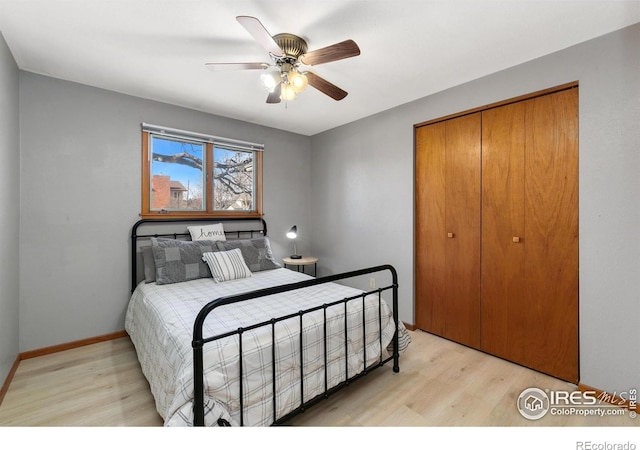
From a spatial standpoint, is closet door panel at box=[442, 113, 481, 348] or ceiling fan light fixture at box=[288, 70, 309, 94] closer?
ceiling fan light fixture at box=[288, 70, 309, 94]

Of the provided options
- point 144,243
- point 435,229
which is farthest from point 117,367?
point 435,229

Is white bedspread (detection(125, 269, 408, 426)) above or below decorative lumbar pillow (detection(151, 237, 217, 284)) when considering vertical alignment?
below

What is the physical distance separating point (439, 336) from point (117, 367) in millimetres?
2909

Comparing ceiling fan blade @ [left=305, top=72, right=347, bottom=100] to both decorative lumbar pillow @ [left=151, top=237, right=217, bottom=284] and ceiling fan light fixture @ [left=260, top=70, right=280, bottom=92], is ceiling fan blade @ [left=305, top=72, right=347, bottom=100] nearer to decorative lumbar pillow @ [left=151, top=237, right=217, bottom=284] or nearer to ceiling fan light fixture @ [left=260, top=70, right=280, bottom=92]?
ceiling fan light fixture @ [left=260, top=70, right=280, bottom=92]

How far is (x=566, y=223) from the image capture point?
85.0 inches

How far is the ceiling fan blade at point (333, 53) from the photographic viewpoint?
5.51 ft

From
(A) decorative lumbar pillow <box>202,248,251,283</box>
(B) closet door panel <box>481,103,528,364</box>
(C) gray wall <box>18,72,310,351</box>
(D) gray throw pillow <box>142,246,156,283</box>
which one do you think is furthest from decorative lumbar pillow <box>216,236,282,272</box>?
(B) closet door panel <box>481,103,528,364</box>

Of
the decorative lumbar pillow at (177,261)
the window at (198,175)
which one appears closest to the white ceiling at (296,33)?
the window at (198,175)

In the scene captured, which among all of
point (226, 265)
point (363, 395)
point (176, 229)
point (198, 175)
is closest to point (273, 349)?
point (363, 395)

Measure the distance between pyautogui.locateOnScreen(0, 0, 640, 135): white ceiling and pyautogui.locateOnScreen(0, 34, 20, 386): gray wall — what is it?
0.29 meters

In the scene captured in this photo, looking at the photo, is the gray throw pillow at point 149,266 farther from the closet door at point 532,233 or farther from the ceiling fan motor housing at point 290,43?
the closet door at point 532,233

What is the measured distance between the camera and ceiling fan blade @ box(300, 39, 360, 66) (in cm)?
168

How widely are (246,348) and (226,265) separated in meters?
1.46

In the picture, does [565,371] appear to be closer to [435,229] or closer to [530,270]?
[530,270]
